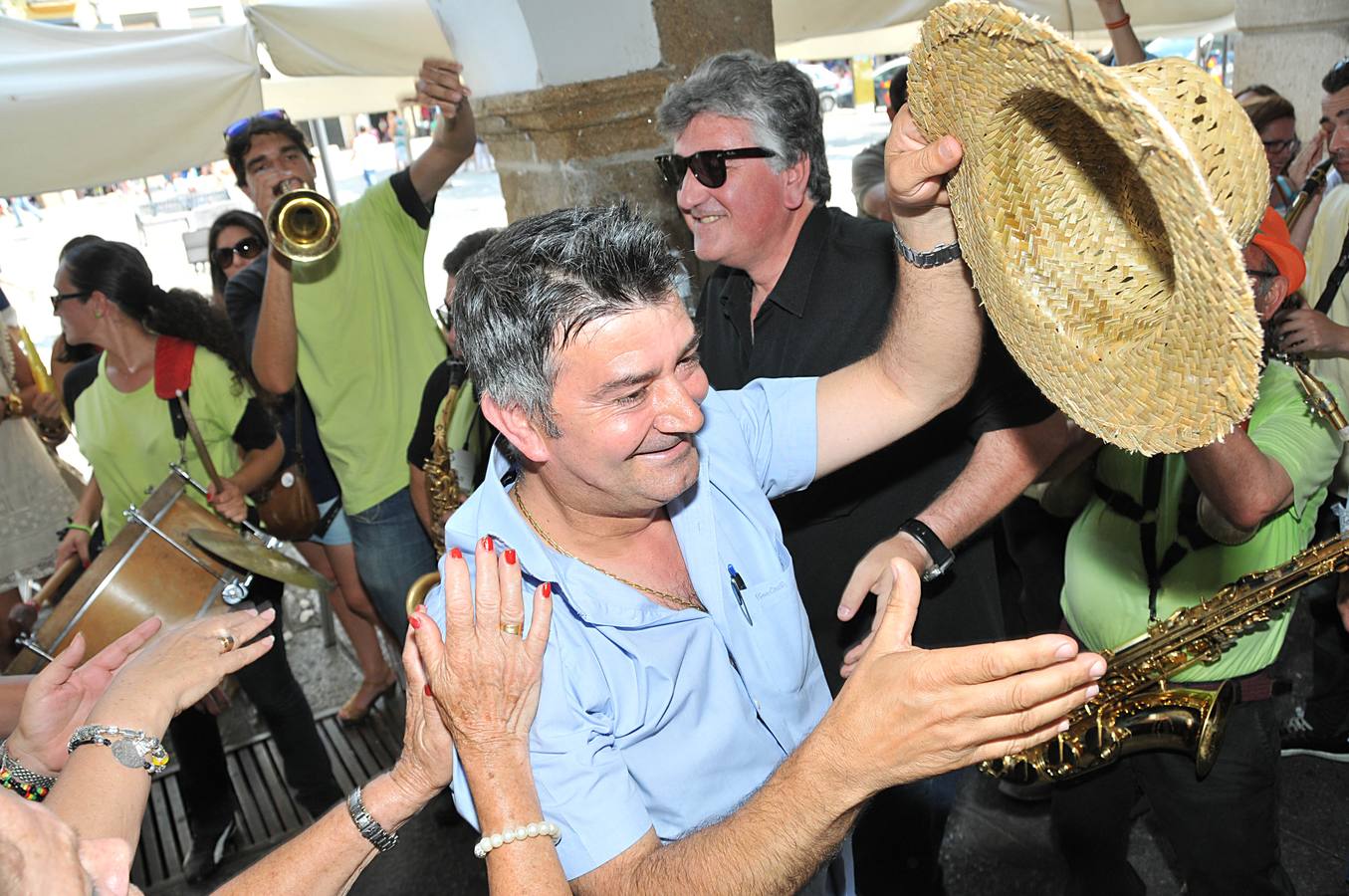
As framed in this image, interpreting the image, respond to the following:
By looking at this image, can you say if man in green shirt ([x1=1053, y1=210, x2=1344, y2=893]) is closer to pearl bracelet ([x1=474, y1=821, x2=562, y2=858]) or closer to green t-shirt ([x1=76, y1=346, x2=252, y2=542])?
pearl bracelet ([x1=474, y1=821, x2=562, y2=858])

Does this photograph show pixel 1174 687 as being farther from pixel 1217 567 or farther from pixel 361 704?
pixel 361 704

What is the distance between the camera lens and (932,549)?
2.36m

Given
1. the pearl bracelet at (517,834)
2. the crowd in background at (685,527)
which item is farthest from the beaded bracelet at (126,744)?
the pearl bracelet at (517,834)

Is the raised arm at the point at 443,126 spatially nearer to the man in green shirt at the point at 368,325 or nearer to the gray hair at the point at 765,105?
the man in green shirt at the point at 368,325

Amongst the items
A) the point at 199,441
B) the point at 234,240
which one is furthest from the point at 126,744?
the point at 234,240

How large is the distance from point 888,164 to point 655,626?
2.83 ft

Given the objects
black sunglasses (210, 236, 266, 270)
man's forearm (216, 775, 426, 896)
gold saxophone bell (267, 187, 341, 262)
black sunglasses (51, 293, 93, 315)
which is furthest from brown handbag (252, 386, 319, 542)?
man's forearm (216, 775, 426, 896)

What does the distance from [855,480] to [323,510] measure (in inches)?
109

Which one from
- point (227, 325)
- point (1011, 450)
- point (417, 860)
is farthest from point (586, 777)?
point (227, 325)

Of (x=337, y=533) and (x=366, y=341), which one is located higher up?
(x=366, y=341)

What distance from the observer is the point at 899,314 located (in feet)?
6.09

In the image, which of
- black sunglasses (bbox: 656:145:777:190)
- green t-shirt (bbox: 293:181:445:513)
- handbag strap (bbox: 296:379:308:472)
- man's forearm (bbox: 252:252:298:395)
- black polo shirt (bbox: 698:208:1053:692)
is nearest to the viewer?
black polo shirt (bbox: 698:208:1053:692)

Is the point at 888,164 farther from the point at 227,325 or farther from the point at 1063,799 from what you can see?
the point at 227,325

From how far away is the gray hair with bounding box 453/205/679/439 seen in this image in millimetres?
1594
